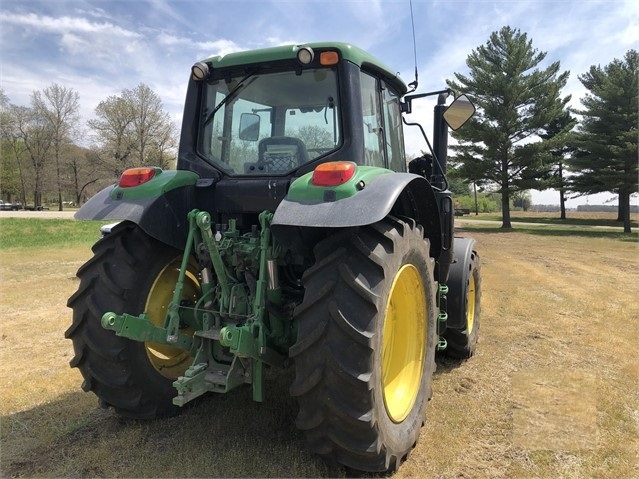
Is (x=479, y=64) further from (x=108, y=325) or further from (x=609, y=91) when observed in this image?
(x=108, y=325)

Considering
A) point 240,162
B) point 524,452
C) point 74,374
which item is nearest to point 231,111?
Answer: point 240,162

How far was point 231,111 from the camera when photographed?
3506 millimetres

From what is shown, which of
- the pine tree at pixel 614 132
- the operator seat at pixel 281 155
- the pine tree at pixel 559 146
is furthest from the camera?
the pine tree at pixel 559 146

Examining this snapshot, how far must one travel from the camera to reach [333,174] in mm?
2504

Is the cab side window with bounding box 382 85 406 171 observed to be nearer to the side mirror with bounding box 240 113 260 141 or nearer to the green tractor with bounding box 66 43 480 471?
the green tractor with bounding box 66 43 480 471

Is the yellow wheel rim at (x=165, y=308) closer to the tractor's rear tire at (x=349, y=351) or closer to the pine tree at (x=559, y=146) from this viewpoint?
the tractor's rear tire at (x=349, y=351)

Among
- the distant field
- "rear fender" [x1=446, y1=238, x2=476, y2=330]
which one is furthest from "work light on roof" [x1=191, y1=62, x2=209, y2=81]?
the distant field

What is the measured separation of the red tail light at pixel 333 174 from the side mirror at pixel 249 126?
3.70ft

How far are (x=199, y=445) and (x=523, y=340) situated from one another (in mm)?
3742

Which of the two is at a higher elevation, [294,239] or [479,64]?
[479,64]

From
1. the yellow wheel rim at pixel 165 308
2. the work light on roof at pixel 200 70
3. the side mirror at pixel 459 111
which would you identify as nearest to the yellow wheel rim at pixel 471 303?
the side mirror at pixel 459 111

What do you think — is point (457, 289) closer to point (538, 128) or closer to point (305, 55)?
point (305, 55)

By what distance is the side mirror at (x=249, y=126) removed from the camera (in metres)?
3.49

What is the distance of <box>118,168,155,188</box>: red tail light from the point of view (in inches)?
124
